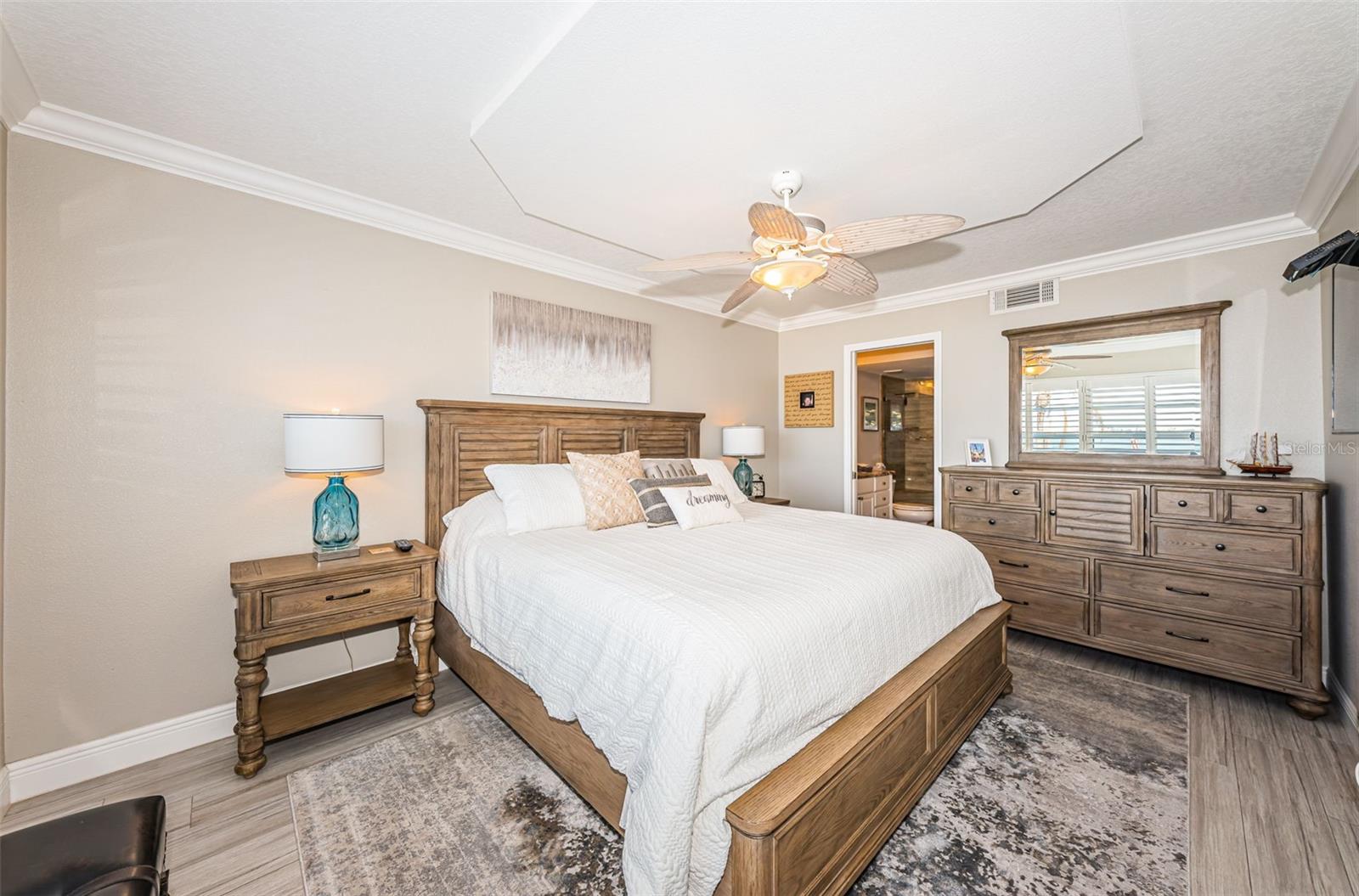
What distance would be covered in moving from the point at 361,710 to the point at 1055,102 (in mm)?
3681

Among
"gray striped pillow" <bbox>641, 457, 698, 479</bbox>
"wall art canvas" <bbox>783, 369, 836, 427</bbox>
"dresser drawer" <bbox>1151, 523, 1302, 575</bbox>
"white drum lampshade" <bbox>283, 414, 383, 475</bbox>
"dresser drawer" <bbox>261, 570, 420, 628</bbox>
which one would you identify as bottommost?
"dresser drawer" <bbox>261, 570, 420, 628</bbox>

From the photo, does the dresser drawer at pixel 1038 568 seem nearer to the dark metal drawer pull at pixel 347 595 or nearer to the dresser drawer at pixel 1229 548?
the dresser drawer at pixel 1229 548

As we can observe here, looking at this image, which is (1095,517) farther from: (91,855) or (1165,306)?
(91,855)

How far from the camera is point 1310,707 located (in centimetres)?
239

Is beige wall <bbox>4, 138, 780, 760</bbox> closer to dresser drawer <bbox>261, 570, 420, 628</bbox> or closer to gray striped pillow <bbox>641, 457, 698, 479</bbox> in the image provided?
dresser drawer <bbox>261, 570, 420, 628</bbox>

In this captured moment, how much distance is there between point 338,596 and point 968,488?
378cm

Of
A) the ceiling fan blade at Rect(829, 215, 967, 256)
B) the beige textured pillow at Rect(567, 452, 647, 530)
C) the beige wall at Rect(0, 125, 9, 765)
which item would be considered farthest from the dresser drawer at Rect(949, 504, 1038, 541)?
the beige wall at Rect(0, 125, 9, 765)

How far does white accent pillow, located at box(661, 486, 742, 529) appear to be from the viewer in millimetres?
2830

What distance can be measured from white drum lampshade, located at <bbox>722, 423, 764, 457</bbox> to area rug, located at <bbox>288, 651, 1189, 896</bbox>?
254 centimetres

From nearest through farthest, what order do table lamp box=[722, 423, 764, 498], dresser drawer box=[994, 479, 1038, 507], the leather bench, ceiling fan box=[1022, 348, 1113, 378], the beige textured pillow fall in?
1. the leather bench
2. the beige textured pillow
3. dresser drawer box=[994, 479, 1038, 507]
4. ceiling fan box=[1022, 348, 1113, 378]
5. table lamp box=[722, 423, 764, 498]

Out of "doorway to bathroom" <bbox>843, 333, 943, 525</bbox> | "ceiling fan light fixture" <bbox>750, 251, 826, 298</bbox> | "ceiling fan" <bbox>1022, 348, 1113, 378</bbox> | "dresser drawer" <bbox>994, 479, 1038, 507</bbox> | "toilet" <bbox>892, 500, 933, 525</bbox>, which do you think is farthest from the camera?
"toilet" <bbox>892, 500, 933, 525</bbox>

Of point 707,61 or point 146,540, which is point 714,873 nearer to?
point 707,61

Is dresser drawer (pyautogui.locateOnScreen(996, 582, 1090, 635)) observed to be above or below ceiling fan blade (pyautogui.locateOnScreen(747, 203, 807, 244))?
below

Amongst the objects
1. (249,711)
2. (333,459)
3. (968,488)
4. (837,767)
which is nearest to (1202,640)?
(968,488)
